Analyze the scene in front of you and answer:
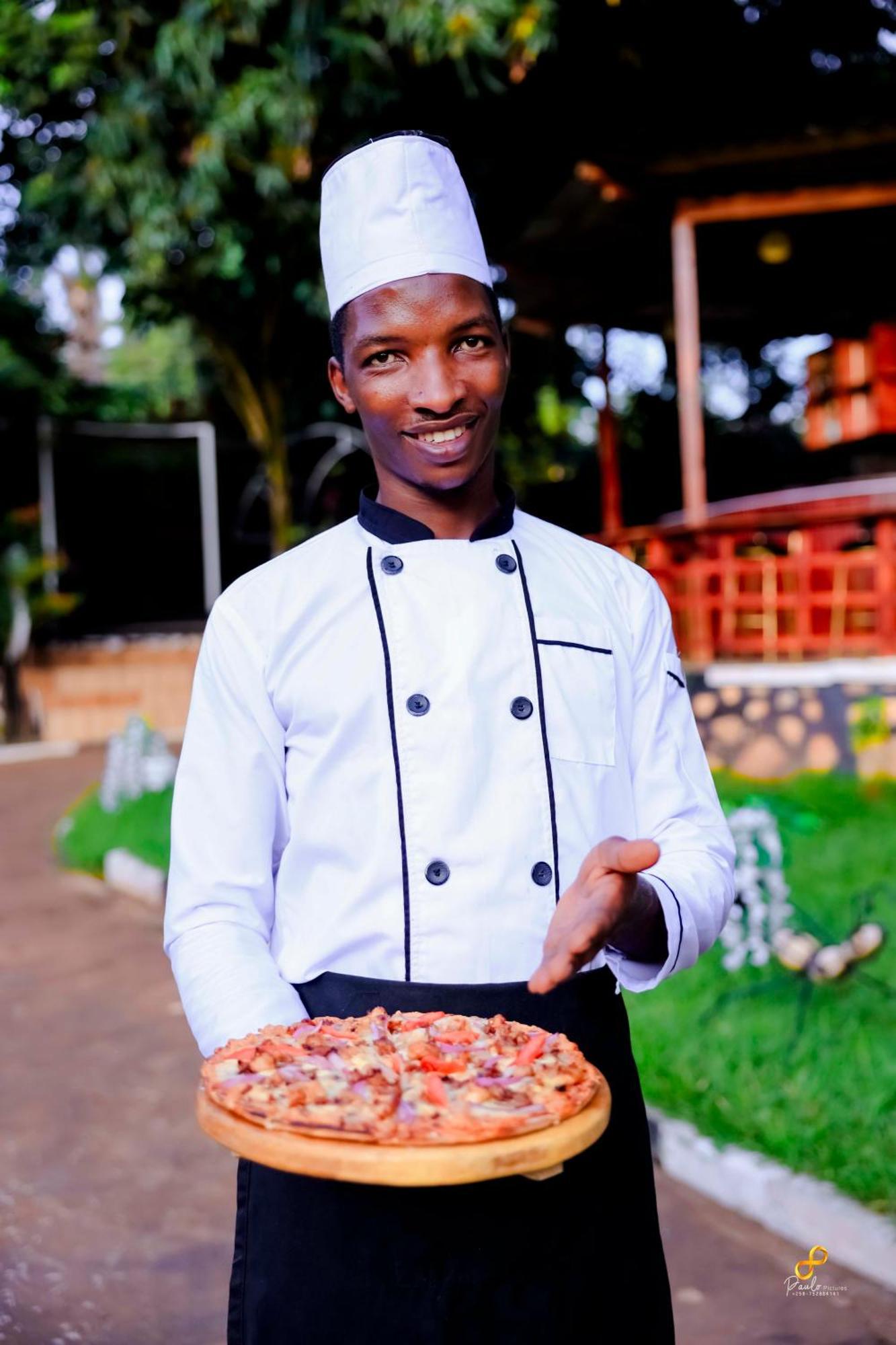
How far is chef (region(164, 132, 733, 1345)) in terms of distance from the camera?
1680 mm

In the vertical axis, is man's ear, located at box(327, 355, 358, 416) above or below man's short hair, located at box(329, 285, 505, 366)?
below

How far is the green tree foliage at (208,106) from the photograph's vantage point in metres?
8.08

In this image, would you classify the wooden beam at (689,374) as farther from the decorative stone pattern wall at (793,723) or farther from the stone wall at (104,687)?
the stone wall at (104,687)

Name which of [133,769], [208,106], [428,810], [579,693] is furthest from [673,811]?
[208,106]

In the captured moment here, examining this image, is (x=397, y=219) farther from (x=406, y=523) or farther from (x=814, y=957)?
(x=814, y=957)

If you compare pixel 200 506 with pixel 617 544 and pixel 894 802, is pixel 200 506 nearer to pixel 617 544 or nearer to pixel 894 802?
pixel 617 544

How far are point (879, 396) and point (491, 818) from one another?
10.4 m

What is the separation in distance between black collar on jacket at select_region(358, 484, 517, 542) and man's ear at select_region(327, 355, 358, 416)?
128mm

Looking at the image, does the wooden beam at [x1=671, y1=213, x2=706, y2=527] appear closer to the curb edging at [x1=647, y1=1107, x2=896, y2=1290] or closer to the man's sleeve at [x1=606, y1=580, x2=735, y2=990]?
the curb edging at [x1=647, y1=1107, x2=896, y2=1290]

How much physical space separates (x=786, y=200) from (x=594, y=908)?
314 inches

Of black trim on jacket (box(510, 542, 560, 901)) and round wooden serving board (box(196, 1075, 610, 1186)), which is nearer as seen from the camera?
round wooden serving board (box(196, 1075, 610, 1186))

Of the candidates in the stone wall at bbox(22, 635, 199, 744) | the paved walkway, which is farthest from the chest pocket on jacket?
the stone wall at bbox(22, 635, 199, 744)

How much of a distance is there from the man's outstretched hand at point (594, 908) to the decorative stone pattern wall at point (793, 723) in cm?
576

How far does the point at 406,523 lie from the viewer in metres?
1.85
